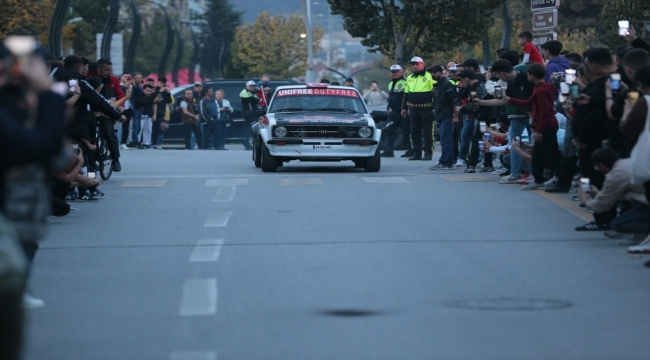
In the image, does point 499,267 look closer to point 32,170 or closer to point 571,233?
point 571,233

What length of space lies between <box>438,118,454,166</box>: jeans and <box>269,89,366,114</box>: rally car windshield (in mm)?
1432

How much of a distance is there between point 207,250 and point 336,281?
205 cm

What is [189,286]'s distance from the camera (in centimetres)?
916

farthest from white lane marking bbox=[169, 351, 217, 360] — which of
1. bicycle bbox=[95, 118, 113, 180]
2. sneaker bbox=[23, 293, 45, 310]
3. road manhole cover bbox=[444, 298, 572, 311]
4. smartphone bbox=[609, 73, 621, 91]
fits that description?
bicycle bbox=[95, 118, 113, 180]

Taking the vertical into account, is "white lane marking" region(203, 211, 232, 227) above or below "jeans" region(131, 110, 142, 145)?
above

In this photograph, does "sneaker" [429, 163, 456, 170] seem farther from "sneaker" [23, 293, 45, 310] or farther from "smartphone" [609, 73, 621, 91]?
"sneaker" [23, 293, 45, 310]

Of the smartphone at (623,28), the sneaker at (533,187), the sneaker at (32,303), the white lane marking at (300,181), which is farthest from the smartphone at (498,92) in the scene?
the sneaker at (32,303)

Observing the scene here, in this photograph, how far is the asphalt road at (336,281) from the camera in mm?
7273

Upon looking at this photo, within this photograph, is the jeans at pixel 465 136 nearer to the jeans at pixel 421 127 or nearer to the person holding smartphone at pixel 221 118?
the jeans at pixel 421 127

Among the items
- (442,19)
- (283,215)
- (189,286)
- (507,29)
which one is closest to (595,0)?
(442,19)

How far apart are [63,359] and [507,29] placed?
30.9 meters

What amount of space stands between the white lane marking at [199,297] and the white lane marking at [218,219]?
145 inches

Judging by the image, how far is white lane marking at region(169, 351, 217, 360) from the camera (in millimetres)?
6828

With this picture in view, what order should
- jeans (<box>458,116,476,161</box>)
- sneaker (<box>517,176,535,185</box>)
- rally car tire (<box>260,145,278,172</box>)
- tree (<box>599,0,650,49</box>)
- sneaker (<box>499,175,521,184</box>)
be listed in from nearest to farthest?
1. sneaker (<box>517,176,535,185</box>)
2. sneaker (<box>499,175,521,184</box>)
3. jeans (<box>458,116,476,161</box>)
4. rally car tire (<box>260,145,278,172</box>)
5. tree (<box>599,0,650,49</box>)
